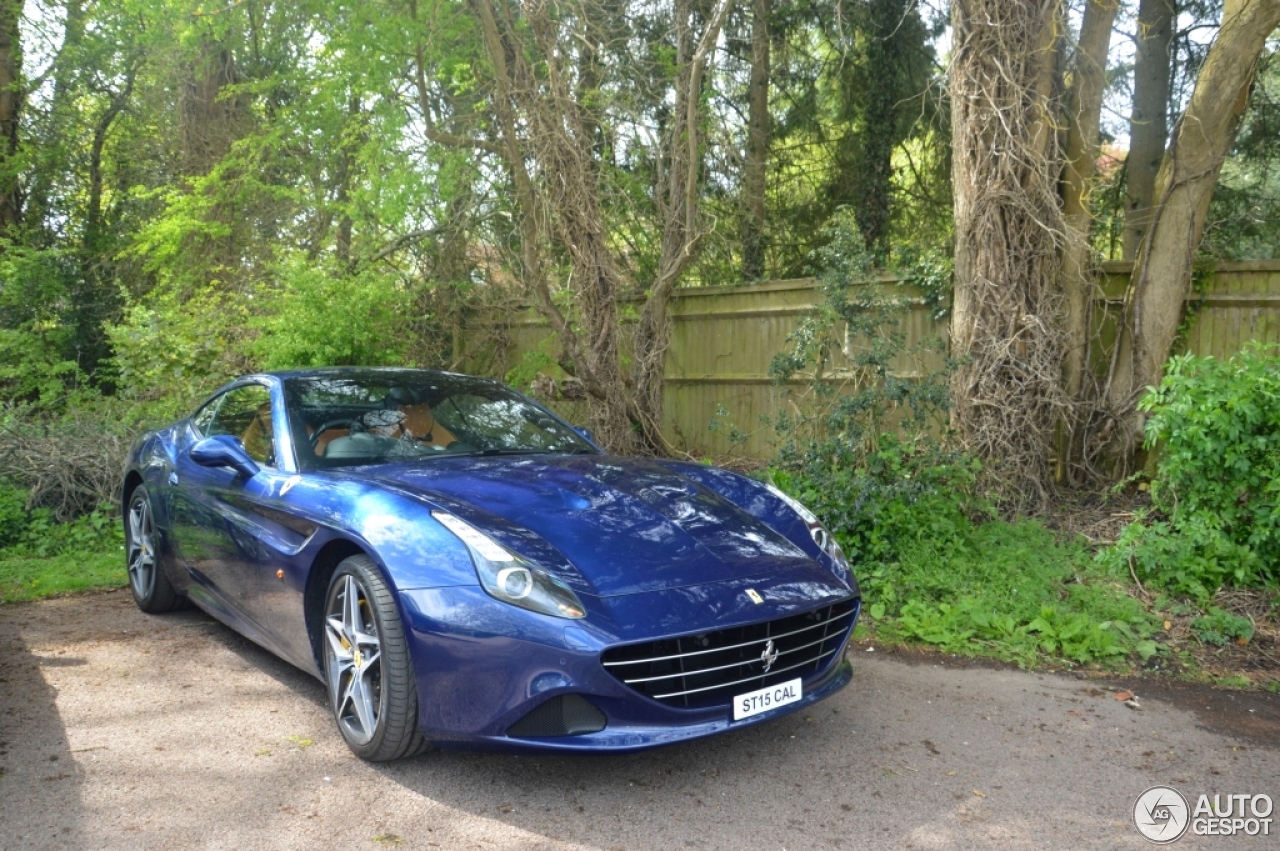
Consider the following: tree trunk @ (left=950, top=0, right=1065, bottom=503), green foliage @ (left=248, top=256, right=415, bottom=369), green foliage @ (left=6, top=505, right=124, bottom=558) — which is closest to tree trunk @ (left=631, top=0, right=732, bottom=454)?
tree trunk @ (left=950, top=0, right=1065, bottom=503)

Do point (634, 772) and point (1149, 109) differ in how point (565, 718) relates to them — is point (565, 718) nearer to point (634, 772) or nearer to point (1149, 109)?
point (634, 772)

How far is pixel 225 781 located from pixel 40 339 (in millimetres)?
12294

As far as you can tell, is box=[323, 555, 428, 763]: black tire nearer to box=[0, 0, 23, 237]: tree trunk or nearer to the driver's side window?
the driver's side window

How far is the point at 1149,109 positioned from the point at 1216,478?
667cm

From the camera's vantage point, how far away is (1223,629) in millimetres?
5395

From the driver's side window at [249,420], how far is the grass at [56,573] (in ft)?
5.83

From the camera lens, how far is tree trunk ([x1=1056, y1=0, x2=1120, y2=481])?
7.84 meters

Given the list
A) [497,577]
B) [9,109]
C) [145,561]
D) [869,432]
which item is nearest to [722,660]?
[497,577]

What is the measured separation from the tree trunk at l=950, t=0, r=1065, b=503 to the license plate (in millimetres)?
4498

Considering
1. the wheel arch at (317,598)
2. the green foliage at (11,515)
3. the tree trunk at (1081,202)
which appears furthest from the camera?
the tree trunk at (1081,202)

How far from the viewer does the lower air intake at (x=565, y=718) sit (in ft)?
10.3

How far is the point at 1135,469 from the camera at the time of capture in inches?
309

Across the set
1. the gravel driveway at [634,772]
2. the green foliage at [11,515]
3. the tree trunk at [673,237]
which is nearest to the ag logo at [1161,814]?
the gravel driveway at [634,772]

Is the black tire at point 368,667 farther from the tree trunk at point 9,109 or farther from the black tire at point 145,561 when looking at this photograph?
the tree trunk at point 9,109
